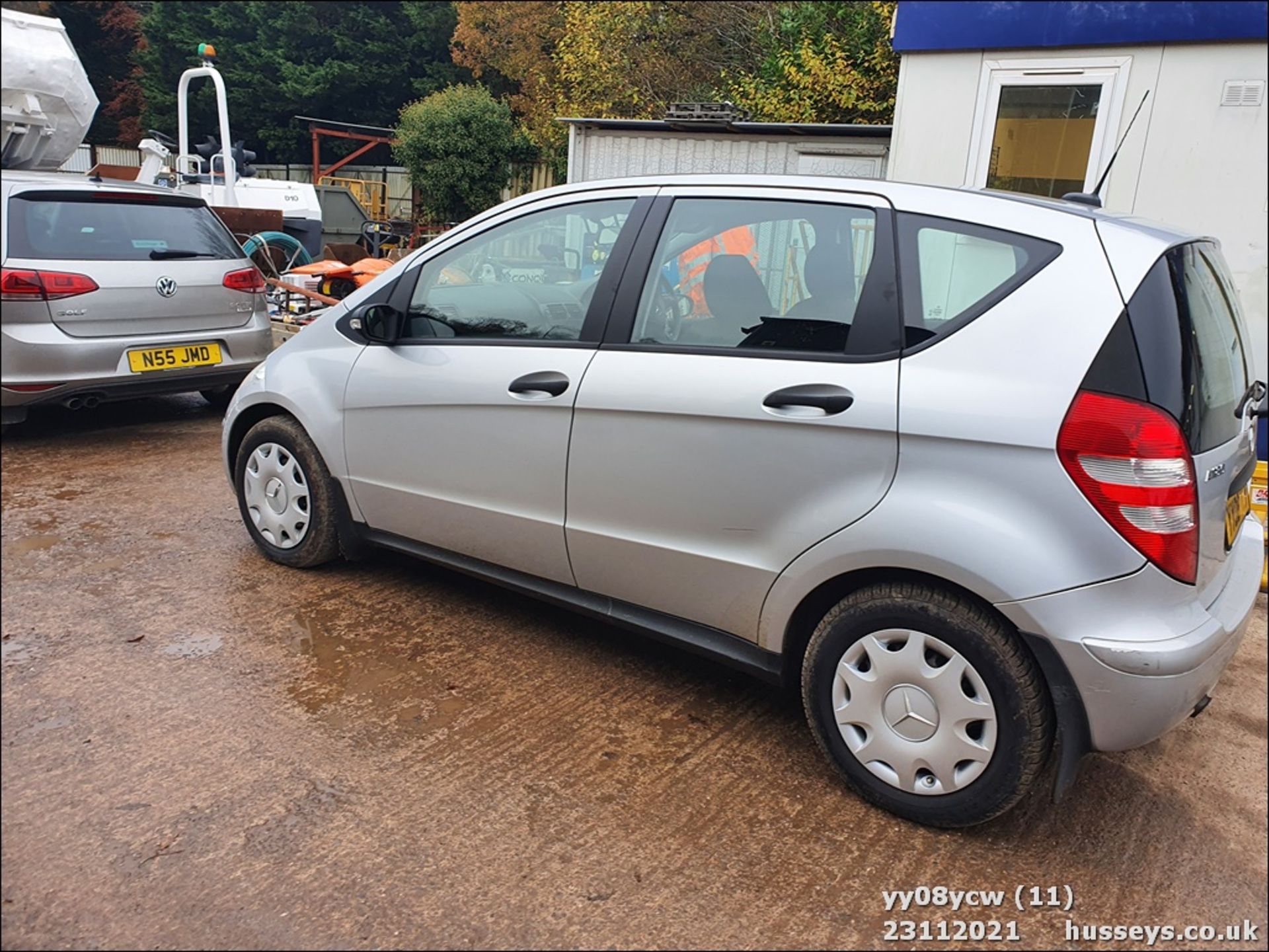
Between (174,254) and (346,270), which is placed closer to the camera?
(174,254)

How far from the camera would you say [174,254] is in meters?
2.20

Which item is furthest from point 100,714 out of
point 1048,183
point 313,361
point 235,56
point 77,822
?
point 1048,183

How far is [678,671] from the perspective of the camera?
304 centimetres

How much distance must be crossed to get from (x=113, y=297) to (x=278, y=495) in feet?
5.85

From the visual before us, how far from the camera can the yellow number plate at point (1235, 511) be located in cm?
220

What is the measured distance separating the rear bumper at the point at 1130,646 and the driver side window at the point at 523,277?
1.54 m

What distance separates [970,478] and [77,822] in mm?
1937

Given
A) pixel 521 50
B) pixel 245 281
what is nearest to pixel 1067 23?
pixel 245 281

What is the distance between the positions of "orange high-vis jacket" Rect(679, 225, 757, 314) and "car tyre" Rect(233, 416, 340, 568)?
1570mm

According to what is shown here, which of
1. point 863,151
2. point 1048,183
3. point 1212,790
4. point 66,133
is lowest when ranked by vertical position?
point 1212,790

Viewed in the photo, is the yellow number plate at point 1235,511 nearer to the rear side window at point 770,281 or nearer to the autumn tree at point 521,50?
the rear side window at point 770,281

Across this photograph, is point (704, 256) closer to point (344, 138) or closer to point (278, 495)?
point (278, 495)

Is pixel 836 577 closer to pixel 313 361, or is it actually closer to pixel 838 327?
pixel 838 327

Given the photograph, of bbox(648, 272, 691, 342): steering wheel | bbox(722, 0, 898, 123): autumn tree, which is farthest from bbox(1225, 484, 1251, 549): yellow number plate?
bbox(722, 0, 898, 123): autumn tree
